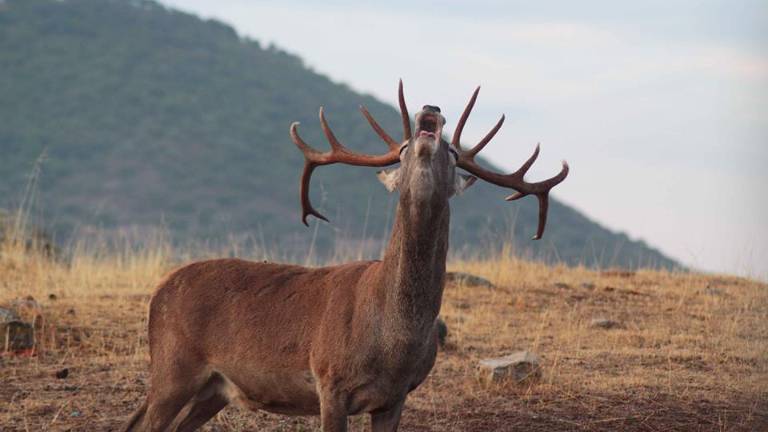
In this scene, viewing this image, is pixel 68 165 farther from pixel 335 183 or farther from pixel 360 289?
pixel 360 289

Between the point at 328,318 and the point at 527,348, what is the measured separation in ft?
14.8

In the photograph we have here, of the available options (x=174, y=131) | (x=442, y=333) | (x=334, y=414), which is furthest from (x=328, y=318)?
(x=174, y=131)

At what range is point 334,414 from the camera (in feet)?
20.1

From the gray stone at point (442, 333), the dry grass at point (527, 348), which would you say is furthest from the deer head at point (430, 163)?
the gray stone at point (442, 333)

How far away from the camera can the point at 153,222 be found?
5128cm

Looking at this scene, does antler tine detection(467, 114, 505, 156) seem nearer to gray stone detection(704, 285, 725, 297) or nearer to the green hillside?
gray stone detection(704, 285, 725, 297)

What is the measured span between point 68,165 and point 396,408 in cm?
5149

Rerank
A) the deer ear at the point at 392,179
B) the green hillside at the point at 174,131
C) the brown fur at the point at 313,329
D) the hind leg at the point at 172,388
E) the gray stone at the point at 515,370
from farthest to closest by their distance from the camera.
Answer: the green hillside at the point at 174,131, the gray stone at the point at 515,370, the hind leg at the point at 172,388, the brown fur at the point at 313,329, the deer ear at the point at 392,179

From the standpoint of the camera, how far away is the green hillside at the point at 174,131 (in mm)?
50969

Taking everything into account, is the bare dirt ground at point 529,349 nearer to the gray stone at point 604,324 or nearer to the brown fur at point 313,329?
the gray stone at point 604,324

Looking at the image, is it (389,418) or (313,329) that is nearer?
(389,418)

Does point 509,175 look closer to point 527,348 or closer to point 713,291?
point 527,348

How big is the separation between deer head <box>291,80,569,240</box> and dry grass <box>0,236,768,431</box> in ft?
6.76

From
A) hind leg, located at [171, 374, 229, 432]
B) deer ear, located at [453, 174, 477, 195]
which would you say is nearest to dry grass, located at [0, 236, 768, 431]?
hind leg, located at [171, 374, 229, 432]
